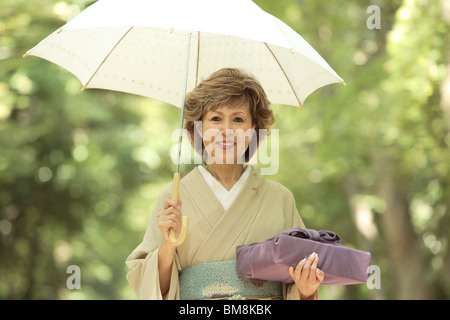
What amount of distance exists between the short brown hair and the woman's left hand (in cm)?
90

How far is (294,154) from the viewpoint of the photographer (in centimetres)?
1570

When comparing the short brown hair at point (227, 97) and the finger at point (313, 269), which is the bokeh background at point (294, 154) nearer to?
the short brown hair at point (227, 97)

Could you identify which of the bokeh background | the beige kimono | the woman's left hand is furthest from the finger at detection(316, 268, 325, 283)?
the bokeh background

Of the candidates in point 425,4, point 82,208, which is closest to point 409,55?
point 425,4

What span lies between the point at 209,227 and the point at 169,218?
0.36m

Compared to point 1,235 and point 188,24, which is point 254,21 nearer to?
point 188,24

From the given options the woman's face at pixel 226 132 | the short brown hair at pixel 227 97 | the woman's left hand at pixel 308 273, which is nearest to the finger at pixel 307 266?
the woman's left hand at pixel 308 273

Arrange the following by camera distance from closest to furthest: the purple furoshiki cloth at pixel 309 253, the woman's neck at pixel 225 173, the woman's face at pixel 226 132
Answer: the purple furoshiki cloth at pixel 309 253, the woman's face at pixel 226 132, the woman's neck at pixel 225 173

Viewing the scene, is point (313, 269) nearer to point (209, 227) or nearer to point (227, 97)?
point (209, 227)

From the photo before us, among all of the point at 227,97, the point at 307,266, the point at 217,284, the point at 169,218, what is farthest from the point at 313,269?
the point at 227,97

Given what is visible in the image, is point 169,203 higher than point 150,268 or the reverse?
higher

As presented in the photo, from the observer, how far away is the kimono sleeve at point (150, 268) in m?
3.30

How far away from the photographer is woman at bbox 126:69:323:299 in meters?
3.33

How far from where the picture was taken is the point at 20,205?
12.3 metres
